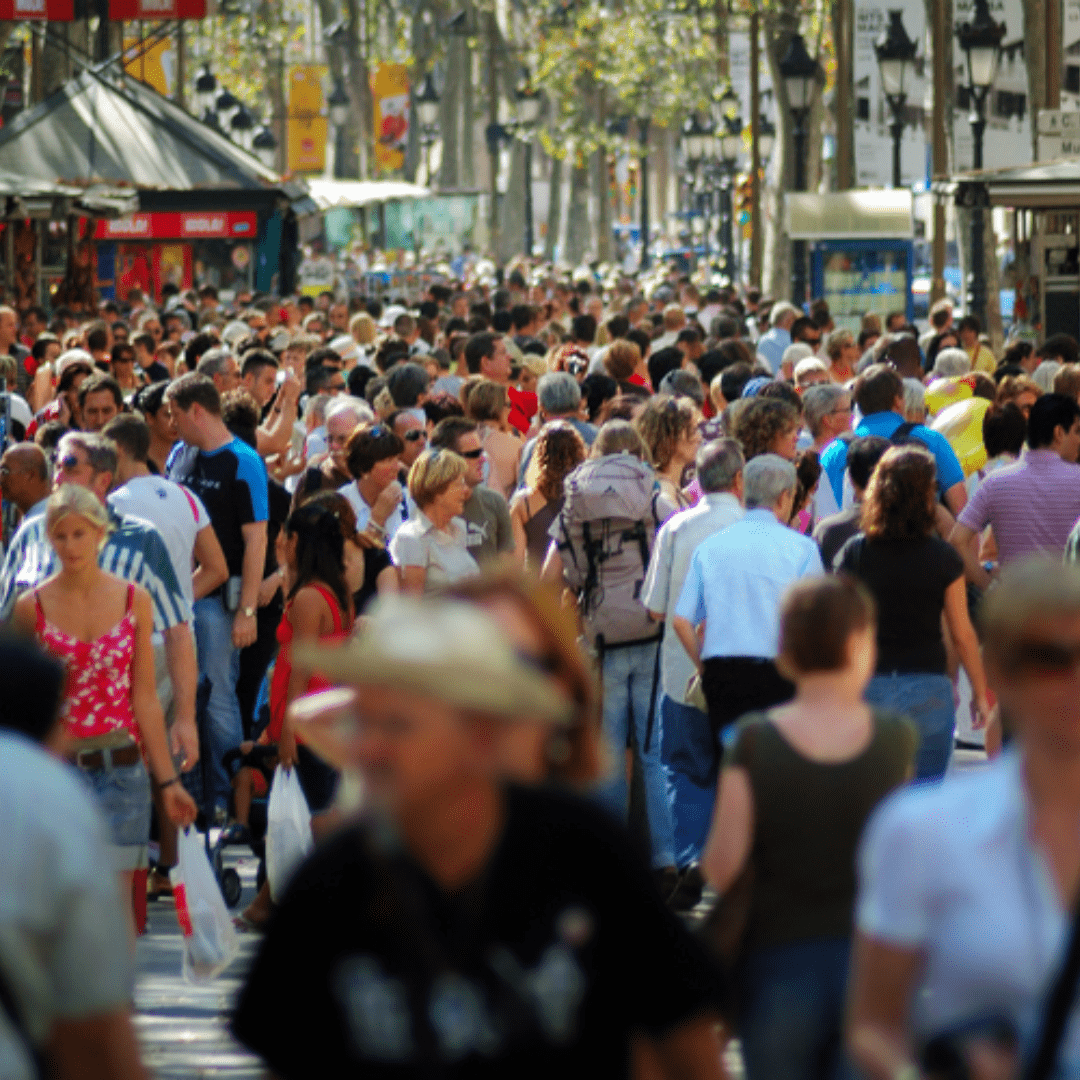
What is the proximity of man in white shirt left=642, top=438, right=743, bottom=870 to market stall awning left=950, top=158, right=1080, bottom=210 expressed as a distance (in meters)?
11.5

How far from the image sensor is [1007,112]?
100ft

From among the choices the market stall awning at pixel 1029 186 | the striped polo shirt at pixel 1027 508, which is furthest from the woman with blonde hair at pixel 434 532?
the market stall awning at pixel 1029 186

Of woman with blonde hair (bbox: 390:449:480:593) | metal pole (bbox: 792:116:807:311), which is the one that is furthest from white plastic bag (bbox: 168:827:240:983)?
metal pole (bbox: 792:116:807:311)

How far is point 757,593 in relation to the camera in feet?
23.4

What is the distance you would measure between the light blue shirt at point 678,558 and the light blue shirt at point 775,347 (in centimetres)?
1002

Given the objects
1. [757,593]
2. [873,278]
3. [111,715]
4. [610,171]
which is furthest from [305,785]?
[610,171]

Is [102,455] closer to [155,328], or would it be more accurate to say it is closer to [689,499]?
[689,499]

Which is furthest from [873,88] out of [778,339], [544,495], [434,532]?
[434,532]

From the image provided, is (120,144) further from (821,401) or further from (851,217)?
(821,401)

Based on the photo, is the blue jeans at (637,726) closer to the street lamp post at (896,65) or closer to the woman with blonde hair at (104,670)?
the woman with blonde hair at (104,670)

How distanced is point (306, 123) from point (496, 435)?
55503mm

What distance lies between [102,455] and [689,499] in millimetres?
2504

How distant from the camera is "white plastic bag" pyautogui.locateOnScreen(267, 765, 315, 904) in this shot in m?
7.05

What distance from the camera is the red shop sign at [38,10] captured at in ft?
102
